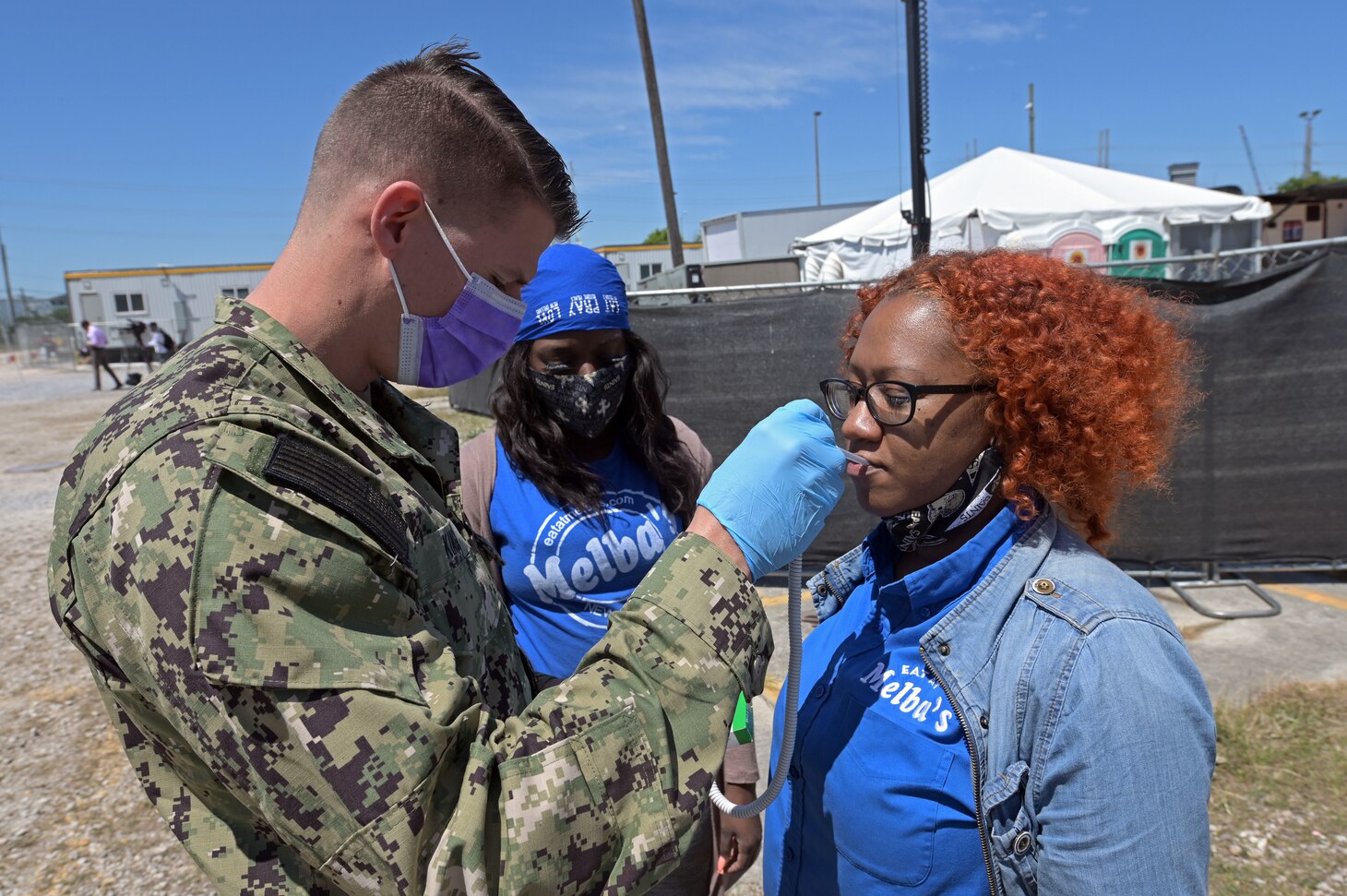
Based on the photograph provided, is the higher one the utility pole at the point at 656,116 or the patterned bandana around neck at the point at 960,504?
the utility pole at the point at 656,116

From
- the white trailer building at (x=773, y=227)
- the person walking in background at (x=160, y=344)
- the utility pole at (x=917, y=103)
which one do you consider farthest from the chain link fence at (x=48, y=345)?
the utility pole at (x=917, y=103)

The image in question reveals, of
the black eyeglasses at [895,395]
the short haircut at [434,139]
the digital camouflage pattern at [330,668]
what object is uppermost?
the short haircut at [434,139]

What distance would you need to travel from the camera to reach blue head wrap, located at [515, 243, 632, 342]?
99.6 inches

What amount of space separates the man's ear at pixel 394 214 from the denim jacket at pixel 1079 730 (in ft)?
3.82

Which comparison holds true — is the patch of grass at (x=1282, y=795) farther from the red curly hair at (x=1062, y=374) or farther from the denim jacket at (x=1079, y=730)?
the denim jacket at (x=1079, y=730)

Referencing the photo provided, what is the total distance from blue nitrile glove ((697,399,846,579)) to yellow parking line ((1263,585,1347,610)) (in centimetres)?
499

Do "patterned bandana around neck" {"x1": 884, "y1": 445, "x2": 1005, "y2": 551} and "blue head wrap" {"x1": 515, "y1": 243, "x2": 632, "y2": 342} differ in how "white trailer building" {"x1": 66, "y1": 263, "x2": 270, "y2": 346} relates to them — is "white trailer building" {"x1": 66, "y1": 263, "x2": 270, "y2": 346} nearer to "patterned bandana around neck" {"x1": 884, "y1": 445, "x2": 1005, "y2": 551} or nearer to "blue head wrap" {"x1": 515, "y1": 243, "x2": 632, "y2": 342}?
"blue head wrap" {"x1": 515, "y1": 243, "x2": 632, "y2": 342}

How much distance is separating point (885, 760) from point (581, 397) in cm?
142

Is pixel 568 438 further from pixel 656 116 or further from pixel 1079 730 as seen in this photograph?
pixel 656 116

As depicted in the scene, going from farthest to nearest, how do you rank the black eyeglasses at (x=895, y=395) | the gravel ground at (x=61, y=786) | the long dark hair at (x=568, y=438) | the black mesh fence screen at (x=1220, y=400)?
1. the black mesh fence screen at (x=1220, y=400)
2. the gravel ground at (x=61, y=786)
3. the long dark hair at (x=568, y=438)
4. the black eyeglasses at (x=895, y=395)

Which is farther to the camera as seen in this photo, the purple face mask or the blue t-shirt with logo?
the blue t-shirt with logo

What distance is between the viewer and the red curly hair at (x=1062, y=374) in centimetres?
158

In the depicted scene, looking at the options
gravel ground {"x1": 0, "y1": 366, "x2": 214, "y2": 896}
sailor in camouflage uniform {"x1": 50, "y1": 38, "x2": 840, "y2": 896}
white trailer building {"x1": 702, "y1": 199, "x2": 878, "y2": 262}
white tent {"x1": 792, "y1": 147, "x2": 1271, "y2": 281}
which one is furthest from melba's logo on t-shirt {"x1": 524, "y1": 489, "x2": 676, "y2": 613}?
white trailer building {"x1": 702, "y1": 199, "x2": 878, "y2": 262}

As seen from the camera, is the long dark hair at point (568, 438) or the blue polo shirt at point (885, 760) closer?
the blue polo shirt at point (885, 760)
